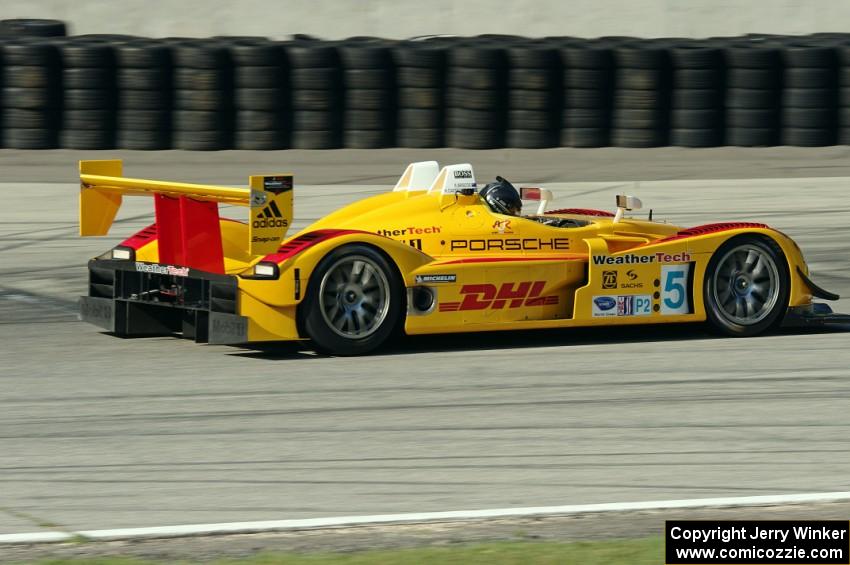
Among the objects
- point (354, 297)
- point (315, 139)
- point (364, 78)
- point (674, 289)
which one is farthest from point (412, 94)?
point (354, 297)

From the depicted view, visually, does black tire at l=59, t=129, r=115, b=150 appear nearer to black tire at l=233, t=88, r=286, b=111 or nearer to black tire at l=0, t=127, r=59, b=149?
black tire at l=0, t=127, r=59, b=149

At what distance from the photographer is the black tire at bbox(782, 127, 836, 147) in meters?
18.7

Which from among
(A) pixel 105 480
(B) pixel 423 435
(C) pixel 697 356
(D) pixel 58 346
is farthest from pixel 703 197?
(A) pixel 105 480

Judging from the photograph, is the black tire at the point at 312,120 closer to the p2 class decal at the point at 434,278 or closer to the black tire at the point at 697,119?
the black tire at the point at 697,119

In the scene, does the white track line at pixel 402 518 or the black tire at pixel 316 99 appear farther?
the black tire at pixel 316 99

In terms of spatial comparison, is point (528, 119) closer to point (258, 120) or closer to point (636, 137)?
point (636, 137)

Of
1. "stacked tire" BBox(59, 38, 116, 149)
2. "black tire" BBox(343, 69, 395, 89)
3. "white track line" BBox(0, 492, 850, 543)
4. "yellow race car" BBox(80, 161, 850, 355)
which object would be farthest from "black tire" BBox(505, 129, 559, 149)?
"white track line" BBox(0, 492, 850, 543)

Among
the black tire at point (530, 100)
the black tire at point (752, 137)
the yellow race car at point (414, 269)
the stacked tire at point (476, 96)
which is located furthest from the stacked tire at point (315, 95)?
the yellow race car at point (414, 269)

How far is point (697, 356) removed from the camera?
365 inches

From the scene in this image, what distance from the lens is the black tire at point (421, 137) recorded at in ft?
61.0

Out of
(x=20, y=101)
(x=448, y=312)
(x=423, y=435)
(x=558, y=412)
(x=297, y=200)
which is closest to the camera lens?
(x=423, y=435)

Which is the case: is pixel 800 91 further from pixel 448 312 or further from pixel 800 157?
pixel 448 312

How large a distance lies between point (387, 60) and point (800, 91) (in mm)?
5126

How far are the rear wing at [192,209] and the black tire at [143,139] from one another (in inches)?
333
